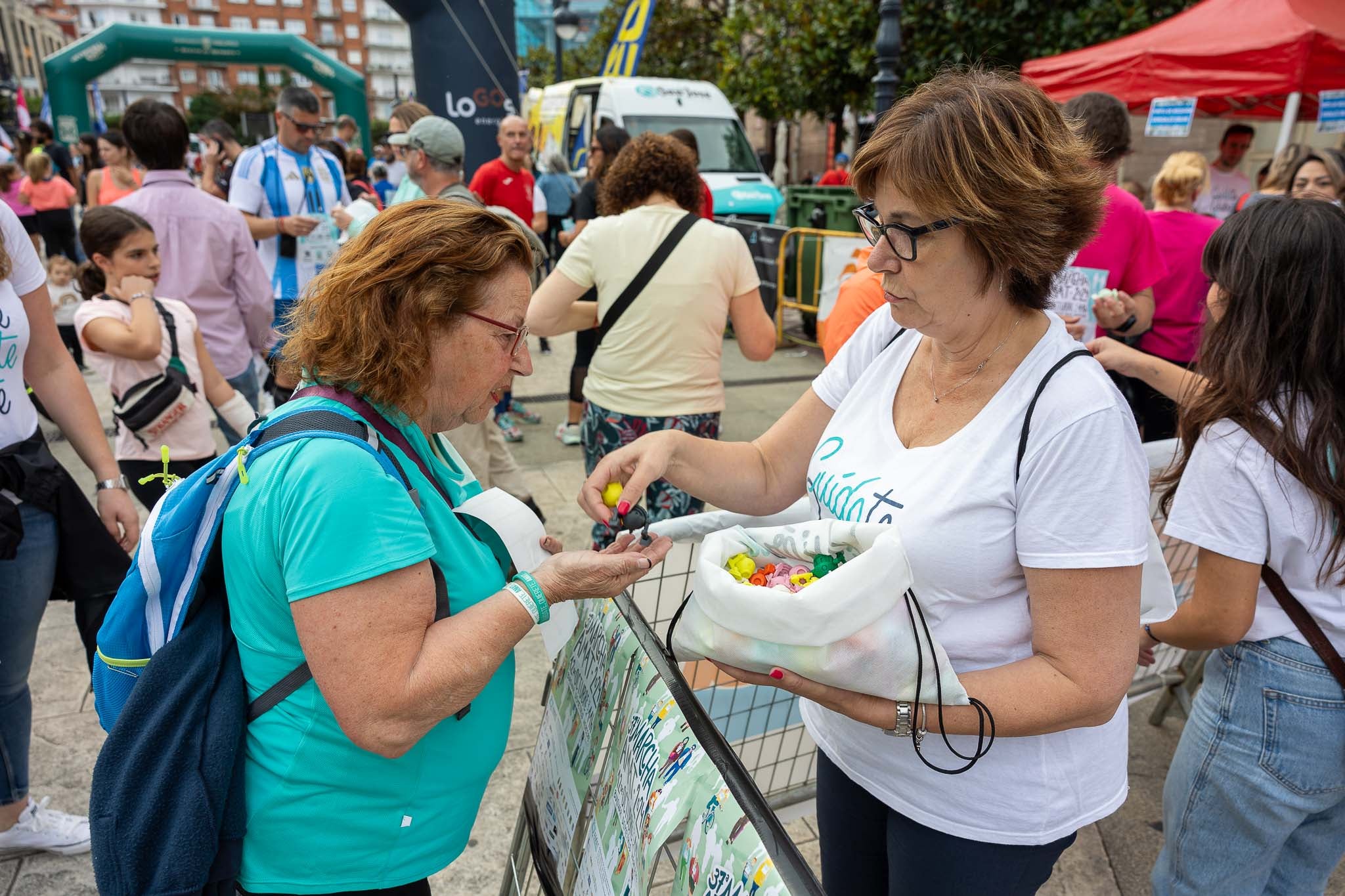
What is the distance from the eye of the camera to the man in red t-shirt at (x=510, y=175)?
21.7ft

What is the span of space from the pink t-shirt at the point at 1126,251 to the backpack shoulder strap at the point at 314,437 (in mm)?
3083

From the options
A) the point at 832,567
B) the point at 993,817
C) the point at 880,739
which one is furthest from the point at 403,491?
the point at 993,817

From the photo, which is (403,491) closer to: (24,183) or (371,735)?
(371,735)

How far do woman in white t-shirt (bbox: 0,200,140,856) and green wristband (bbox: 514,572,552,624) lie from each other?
1670 mm

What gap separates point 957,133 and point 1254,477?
36.4 inches

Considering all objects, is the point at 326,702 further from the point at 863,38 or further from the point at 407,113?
the point at 863,38

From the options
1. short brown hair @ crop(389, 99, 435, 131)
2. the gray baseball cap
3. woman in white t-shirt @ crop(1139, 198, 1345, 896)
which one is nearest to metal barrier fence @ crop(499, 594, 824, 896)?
woman in white t-shirt @ crop(1139, 198, 1345, 896)

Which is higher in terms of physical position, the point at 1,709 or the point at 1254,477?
the point at 1254,477

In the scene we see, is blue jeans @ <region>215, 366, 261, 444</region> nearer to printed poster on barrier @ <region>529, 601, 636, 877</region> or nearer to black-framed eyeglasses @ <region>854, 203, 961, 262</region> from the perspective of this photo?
printed poster on barrier @ <region>529, 601, 636, 877</region>

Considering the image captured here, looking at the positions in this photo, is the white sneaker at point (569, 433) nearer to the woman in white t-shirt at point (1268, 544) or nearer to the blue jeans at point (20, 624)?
the blue jeans at point (20, 624)

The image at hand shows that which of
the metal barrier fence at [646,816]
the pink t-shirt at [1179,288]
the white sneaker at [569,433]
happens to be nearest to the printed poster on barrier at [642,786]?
the metal barrier fence at [646,816]

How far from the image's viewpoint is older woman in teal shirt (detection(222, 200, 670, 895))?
1234 millimetres

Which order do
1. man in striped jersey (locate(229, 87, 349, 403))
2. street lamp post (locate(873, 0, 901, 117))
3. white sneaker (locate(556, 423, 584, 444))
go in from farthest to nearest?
street lamp post (locate(873, 0, 901, 117))
white sneaker (locate(556, 423, 584, 444))
man in striped jersey (locate(229, 87, 349, 403))

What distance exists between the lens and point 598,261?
345cm
